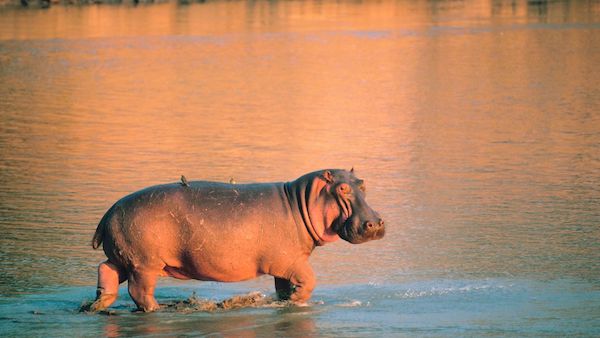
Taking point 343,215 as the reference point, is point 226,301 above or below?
below

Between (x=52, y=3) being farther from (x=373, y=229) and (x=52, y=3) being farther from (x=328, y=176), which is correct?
(x=373, y=229)

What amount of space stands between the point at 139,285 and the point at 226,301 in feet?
1.97

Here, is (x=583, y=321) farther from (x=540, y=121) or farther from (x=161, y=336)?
(x=540, y=121)

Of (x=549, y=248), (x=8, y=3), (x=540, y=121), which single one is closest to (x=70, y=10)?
(x=8, y=3)

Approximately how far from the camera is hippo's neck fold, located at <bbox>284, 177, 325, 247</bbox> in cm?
884

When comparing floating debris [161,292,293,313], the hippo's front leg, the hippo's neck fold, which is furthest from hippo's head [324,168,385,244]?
floating debris [161,292,293,313]

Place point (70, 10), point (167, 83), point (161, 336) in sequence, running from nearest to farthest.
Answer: point (161, 336)
point (167, 83)
point (70, 10)

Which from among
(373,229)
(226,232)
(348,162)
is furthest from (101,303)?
(348,162)

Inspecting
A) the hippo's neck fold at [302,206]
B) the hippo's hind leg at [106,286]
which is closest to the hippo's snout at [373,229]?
the hippo's neck fold at [302,206]

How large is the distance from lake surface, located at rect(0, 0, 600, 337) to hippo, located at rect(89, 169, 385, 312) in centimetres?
27

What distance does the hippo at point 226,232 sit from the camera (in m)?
Answer: 8.72

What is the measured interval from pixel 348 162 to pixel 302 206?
6210mm

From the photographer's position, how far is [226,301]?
8.96m

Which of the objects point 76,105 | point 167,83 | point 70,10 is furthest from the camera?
point 70,10
